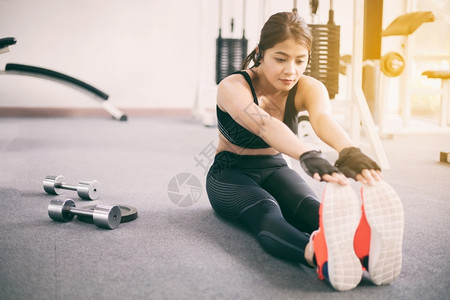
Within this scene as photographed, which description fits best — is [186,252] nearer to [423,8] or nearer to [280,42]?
[280,42]

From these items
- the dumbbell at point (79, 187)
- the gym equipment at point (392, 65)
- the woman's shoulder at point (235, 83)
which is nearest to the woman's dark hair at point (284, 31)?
the woman's shoulder at point (235, 83)

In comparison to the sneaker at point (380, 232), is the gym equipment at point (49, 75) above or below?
above

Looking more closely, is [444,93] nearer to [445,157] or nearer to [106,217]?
[445,157]

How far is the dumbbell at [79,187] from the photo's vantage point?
1624 mm

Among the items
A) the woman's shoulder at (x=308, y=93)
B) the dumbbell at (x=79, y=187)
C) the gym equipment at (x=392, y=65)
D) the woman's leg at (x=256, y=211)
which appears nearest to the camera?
the woman's leg at (x=256, y=211)

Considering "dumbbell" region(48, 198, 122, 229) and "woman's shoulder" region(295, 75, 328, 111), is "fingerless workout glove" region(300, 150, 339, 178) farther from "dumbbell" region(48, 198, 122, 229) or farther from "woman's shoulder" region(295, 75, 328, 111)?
"dumbbell" region(48, 198, 122, 229)

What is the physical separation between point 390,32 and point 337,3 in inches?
68.1

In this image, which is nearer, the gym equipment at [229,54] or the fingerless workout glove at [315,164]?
the fingerless workout glove at [315,164]

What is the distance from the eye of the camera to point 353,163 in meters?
0.97

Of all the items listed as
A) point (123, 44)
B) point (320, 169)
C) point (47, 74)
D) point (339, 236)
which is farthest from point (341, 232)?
point (123, 44)

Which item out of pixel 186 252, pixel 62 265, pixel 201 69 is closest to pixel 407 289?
pixel 186 252

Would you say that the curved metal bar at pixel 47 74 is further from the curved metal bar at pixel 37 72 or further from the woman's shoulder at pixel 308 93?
the woman's shoulder at pixel 308 93

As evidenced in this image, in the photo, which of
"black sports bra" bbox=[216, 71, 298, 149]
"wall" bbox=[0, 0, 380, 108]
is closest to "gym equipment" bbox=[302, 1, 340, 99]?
"black sports bra" bbox=[216, 71, 298, 149]

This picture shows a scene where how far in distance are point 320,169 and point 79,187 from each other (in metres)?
1.04
